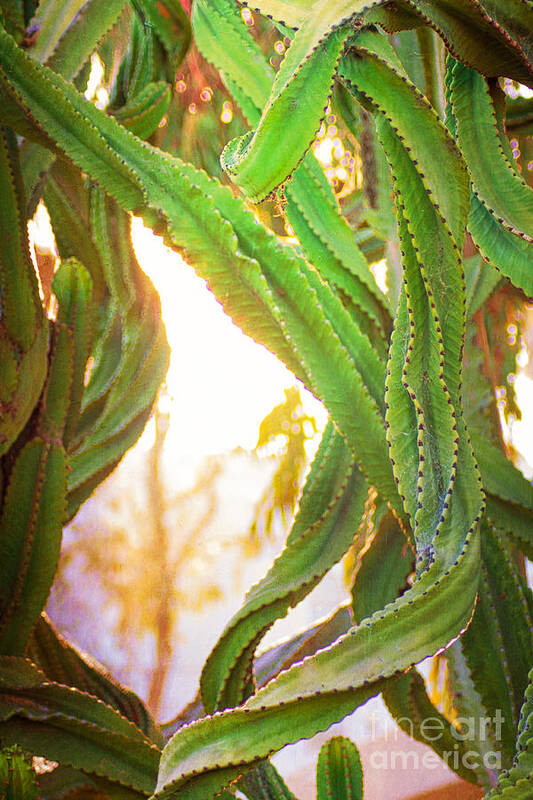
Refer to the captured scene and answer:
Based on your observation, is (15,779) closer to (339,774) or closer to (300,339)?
(339,774)

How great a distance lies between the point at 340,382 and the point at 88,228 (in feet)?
1.55

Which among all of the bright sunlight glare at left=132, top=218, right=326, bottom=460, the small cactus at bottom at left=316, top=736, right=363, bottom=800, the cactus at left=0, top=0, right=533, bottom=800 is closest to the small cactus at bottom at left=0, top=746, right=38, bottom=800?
the cactus at left=0, top=0, right=533, bottom=800

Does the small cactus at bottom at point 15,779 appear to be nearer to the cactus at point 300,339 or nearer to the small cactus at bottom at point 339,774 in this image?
the cactus at point 300,339

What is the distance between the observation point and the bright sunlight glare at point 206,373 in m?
0.95

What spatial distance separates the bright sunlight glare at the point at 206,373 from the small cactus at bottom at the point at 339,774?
44 centimetres

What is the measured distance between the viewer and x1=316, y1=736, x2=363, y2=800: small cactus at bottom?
0.67 meters

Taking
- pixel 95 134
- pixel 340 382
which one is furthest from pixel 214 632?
pixel 95 134

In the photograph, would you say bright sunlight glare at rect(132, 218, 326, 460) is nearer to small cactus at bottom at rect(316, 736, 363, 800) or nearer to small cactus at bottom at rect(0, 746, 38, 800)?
small cactus at bottom at rect(316, 736, 363, 800)

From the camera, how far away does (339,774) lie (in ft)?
2.21

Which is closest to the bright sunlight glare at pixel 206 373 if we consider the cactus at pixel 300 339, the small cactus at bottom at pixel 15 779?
the cactus at pixel 300 339

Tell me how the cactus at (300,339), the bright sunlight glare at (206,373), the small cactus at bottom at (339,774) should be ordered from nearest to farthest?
1. the cactus at (300,339)
2. the small cactus at bottom at (339,774)
3. the bright sunlight glare at (206,373)

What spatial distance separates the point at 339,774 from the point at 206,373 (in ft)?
1.80

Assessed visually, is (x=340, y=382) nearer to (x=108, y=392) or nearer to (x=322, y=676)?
(x=322, y=676)

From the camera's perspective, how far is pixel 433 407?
19.1 inches
